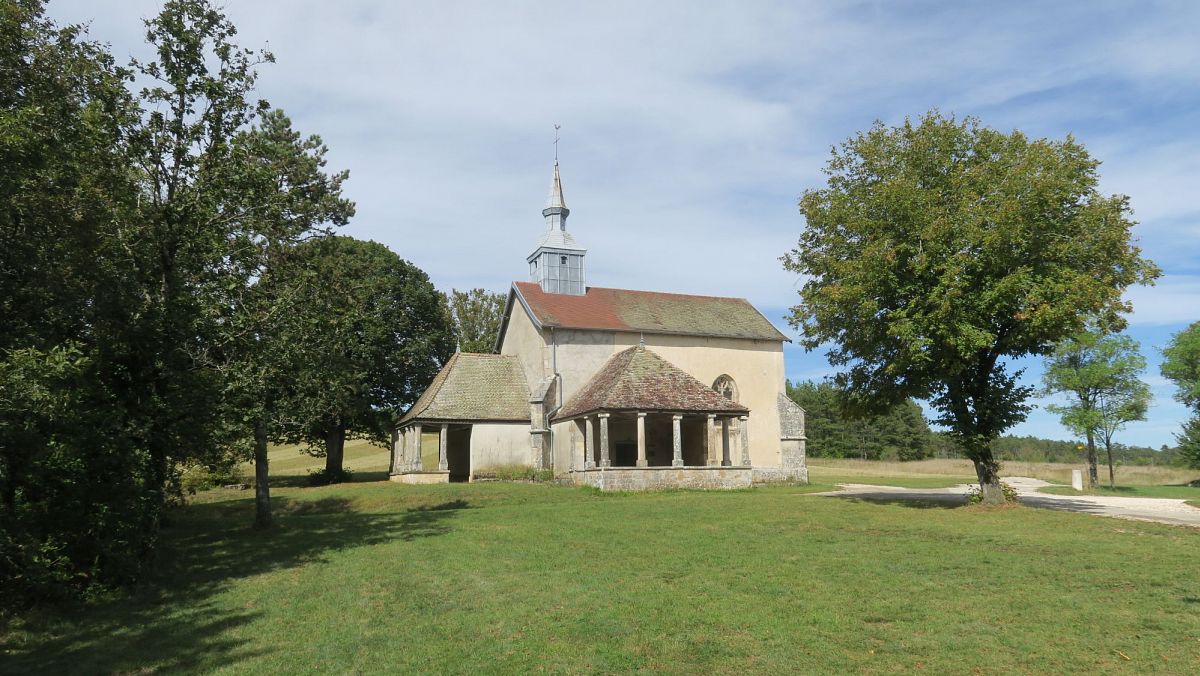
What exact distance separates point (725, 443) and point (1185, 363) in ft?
Answer: 126

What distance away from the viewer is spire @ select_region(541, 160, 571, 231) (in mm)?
42750

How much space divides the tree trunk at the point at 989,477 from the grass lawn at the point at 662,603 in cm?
315

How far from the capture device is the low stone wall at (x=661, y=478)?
28188mm

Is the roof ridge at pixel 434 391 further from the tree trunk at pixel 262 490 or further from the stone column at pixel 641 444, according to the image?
the tree trunk at pixel 262 490

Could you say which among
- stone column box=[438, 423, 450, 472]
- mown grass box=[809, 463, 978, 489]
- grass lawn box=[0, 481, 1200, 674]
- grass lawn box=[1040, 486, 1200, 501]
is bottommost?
mown grass box=[809, 463, 978, 489]

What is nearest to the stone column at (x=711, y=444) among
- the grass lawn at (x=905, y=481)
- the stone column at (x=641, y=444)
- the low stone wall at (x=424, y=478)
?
the stone column at (x=641, y=444)

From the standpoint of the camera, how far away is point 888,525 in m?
16.3

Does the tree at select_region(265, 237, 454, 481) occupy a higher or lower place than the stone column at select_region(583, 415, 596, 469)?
higher

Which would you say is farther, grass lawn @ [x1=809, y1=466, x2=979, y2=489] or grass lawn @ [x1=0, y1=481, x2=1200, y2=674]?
grass lawn @ [x1=809, y1=466, x2=979, y2=489]

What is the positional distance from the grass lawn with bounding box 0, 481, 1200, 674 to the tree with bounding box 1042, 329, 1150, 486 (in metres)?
27.9

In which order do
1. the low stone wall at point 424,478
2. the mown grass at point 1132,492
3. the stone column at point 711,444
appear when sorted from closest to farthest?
the mown grass at point 1132,492
the stone column at point 711,444
the low stone wall at point 424,478

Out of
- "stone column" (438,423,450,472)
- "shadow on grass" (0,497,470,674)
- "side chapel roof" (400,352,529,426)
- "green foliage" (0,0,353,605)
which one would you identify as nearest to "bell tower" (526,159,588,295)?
"side chapel roof" (400,352,529,426)

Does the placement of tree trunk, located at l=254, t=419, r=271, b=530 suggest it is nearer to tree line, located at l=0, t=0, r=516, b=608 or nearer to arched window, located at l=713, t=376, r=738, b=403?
tree line, located at l=0, t=0, r=516, b=608

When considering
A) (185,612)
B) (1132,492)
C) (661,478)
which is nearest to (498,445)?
(661,478)
